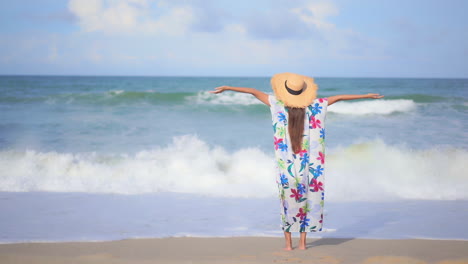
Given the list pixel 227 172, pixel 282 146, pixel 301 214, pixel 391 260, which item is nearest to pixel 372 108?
pixel 227 172

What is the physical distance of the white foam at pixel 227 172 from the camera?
6801 millimetres

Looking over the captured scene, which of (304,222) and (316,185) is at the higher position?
(316,185)

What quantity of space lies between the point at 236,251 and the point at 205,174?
12.6ft

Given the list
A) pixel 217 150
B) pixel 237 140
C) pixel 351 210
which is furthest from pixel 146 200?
pixel 237 140

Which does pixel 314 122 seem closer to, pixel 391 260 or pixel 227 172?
pixel 391 260

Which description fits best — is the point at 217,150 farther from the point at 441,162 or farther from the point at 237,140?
the point at 441,162

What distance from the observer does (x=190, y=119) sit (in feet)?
49.6

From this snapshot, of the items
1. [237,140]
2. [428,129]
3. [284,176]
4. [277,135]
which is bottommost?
[284,176]

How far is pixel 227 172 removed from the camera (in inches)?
326

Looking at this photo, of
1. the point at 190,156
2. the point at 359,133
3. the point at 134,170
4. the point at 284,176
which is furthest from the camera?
the point at 359,133

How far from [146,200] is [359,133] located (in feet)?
25.4

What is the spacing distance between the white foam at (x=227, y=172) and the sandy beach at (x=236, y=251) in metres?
2.13

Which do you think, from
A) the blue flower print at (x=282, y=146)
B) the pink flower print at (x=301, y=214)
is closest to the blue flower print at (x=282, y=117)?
the blue flower print at (x=282, y=146)

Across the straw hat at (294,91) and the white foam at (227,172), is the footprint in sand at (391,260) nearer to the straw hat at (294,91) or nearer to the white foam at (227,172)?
the straw hat at (294,91)
